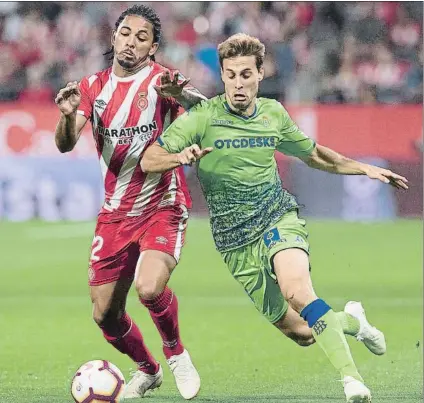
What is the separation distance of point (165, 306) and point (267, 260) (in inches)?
34.5

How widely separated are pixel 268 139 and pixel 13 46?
1678 centimetres

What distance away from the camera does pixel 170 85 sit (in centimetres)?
746

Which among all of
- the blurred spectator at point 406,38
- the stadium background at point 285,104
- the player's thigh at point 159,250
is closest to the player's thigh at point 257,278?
the player's thigh at point 159,250

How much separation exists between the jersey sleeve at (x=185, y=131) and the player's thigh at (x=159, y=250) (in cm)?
79

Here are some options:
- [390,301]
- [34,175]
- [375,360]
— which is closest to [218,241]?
[375,360]

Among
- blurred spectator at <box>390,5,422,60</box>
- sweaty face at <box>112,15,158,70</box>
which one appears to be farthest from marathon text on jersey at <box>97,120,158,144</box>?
blurred spectator at <box>390,5,422,60</box>

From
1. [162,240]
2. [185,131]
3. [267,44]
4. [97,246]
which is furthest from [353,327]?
[267,44]

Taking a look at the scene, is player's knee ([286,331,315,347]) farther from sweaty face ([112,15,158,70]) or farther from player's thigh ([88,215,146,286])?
sweaty face ([112,15,158,70])

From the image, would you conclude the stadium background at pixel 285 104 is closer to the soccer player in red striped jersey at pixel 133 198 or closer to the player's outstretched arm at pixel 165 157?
the soccer player in red striped jersey at pixel 133 198

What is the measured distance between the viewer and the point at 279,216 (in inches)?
291

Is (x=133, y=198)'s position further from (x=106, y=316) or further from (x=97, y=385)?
(x=97, y=385)

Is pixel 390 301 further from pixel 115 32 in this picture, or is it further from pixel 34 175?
pixel 34 175

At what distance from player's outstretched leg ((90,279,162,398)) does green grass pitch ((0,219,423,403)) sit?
0.48 ft

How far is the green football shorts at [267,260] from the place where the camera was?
7.23m
